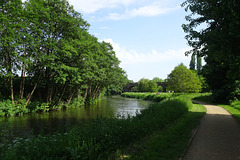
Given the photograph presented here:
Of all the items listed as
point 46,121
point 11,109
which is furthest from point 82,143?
point 11,109

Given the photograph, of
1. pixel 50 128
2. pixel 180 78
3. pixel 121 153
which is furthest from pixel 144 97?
pixel 121 153

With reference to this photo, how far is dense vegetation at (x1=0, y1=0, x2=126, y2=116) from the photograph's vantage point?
1695 cm

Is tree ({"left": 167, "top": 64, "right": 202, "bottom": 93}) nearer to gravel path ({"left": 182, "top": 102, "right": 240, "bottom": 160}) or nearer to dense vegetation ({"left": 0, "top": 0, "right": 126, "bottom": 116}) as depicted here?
dense vegetation ({"left": 0, "top": 0, "right": 126, "bottom": 116})

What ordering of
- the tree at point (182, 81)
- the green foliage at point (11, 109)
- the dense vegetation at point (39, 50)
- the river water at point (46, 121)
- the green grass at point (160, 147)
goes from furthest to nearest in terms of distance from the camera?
the tree at point (182, 81) → the green foliage at point (11, 109) → the dense vegetation at point (39, 50) → the river water at point (46, 121) → the green grass at point (160, 147)

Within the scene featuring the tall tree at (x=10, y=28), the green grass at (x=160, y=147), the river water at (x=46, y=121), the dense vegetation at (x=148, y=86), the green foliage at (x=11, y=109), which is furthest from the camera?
the dense vegetation at (x=148, y=86)

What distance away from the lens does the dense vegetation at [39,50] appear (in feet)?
55.6

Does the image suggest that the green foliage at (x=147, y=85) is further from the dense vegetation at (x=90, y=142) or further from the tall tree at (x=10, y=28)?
the dense vegetation at (x=90, y=142)

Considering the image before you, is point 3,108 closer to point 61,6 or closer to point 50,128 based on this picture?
point 50,128

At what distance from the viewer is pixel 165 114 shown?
11984 millimetres

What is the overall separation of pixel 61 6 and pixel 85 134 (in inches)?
781

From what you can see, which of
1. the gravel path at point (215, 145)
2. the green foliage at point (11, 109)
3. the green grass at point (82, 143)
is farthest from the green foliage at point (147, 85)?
the green grass at point (82, 143)

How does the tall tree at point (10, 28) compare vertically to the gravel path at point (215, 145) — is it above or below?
above

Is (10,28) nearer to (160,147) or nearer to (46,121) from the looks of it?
(46,121)

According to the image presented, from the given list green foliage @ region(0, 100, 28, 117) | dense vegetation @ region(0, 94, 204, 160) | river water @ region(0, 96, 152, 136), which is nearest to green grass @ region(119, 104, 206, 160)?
dense vegetation @ region(0, 94, 204, 160)
